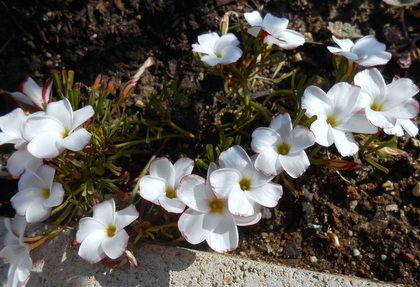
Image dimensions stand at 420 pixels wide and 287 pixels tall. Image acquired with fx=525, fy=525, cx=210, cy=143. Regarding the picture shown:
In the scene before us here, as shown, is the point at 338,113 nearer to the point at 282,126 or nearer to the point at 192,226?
the point at 282,126

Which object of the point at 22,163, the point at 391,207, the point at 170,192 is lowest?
the point at 391,207

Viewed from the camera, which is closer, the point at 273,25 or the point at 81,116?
the point at 81,116

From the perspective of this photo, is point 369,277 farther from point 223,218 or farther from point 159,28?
point 159,28

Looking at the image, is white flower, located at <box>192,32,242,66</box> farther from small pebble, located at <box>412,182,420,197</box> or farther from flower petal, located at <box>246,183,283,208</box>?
small pebble, located at <box>412,182,420,197</box>

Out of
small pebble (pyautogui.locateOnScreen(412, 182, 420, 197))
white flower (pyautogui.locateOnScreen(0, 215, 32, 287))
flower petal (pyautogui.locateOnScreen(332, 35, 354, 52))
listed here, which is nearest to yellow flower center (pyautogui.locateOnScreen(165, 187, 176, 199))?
white flower (pyautogui.locateOnScreen(0, 215, 32, 287))

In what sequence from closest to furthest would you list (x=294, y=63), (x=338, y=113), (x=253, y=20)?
(x=338, y=113), (x=253, y=20), (x=294, y=63)

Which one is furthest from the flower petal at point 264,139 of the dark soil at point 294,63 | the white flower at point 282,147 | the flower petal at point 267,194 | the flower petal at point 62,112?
the flower petal at point 62,112

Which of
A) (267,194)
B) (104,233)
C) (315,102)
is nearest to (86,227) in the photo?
(104,233)
